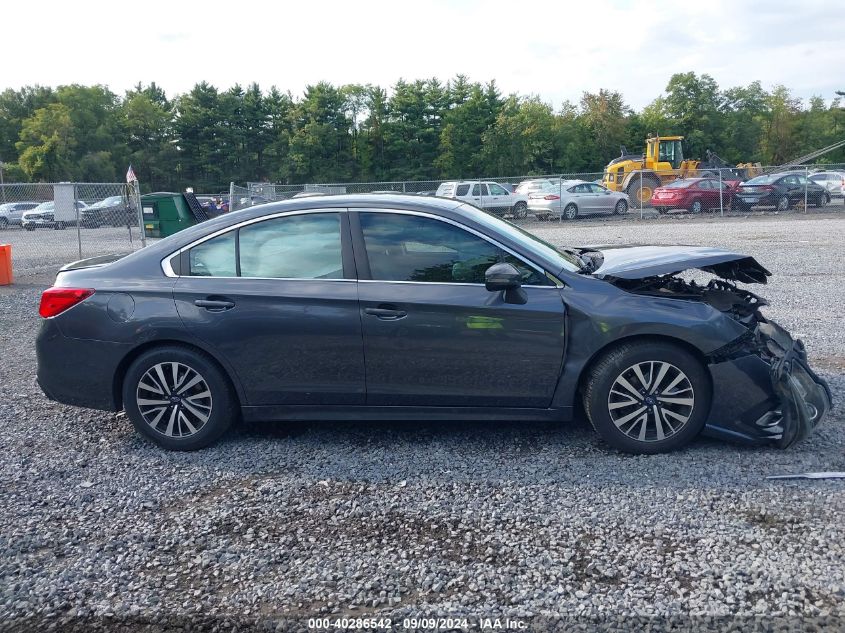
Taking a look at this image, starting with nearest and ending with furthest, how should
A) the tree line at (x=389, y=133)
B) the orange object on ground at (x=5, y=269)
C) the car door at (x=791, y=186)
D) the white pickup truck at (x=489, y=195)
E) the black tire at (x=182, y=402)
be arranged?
the black tire at (x=182, y=402) < the orange object on ground at (x=5, y=269) < the white pickup truck at (x=489, y=195) < the car door at (x=791, y=186) < the tree line at (x=389, y=133)

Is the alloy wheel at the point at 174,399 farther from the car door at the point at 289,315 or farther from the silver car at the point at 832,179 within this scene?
the silver car at the point at 832,179

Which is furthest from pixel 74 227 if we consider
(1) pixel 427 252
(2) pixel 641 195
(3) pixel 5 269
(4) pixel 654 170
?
(4) pixel 654 170

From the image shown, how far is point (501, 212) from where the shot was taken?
29469mm

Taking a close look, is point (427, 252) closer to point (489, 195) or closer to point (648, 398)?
point (648, 398)

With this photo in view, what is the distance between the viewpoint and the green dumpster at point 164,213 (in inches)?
772

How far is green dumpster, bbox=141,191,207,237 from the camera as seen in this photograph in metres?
19.6

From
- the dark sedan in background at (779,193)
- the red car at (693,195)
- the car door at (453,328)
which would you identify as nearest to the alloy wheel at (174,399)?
the car door at (453,328)

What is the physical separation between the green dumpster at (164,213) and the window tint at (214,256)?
15.6 m

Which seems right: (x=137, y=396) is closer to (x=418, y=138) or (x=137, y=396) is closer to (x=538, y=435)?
(x=538, y=435)

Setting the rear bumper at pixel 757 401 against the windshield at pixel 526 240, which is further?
the windshield at pixel 526 240

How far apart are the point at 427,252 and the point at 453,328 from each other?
21.2 inches

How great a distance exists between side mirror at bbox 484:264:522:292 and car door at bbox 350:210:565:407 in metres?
0.07

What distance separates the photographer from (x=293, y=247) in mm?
Answer: 4812

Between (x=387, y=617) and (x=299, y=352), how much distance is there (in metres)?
2.05
